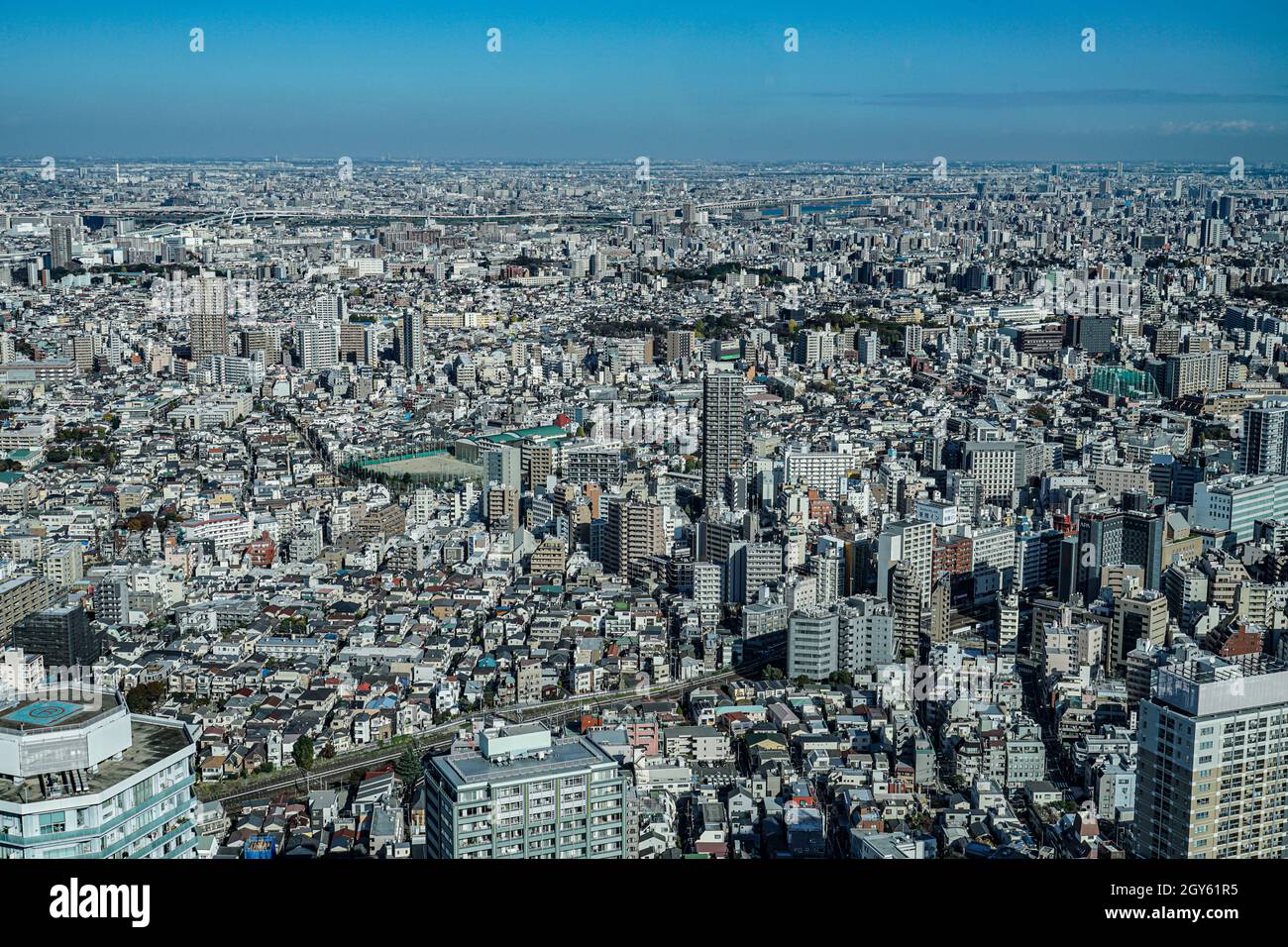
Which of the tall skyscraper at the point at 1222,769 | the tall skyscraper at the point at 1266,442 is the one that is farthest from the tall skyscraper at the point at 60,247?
the tall skyscraper at the point at 1222,769

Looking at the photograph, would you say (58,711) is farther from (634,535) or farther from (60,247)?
(60,247)

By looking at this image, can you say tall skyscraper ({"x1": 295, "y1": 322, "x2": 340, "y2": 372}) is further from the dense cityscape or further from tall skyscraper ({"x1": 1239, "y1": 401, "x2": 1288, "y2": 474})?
tall skyscraper ({"x1": 1239, "y1": 401, "x2": 1288, "y2": 474})

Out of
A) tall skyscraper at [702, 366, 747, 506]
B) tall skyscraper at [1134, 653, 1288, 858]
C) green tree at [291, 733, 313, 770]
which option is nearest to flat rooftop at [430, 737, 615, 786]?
tall skyscraper at [1134, 653, 1288, 858]

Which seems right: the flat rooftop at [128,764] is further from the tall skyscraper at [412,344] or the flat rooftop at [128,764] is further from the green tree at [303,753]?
the tall skyscraper at [412,344]

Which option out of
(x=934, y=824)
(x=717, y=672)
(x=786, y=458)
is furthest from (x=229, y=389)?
(x=934, y=824)

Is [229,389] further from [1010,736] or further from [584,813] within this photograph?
[584,813]

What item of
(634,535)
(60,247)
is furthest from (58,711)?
(60,247)
